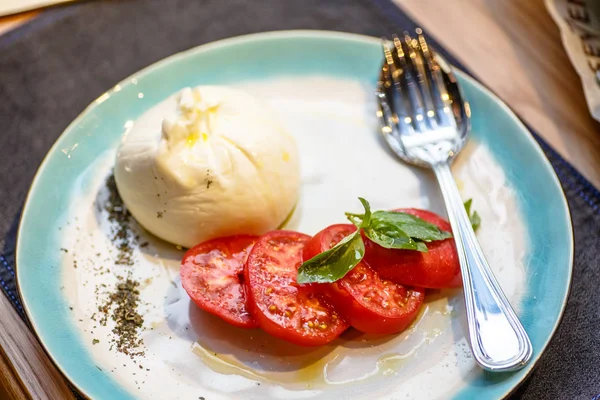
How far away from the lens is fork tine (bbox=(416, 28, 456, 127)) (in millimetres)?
1448

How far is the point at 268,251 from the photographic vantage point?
3.86 feet

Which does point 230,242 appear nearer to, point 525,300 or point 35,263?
point 35,263

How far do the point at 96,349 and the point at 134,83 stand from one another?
0.71 m

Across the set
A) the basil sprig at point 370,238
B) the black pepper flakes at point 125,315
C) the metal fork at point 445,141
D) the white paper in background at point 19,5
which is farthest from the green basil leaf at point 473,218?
the white paper in background at point 19,5

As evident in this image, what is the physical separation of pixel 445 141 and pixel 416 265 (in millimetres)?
407

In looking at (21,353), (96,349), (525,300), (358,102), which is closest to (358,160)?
(358,102)

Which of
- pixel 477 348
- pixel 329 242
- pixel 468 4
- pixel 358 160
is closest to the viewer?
pixel 477 348

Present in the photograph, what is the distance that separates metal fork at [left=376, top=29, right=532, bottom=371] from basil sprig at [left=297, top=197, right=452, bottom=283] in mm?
95

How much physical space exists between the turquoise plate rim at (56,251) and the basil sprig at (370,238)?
0.25m

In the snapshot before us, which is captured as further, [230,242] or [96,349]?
[230,242]

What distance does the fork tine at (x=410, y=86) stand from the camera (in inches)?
57.4

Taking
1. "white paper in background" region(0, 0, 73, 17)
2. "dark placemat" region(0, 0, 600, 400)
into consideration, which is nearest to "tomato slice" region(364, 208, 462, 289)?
"dark placemat" region(0, 0, 600, 400)

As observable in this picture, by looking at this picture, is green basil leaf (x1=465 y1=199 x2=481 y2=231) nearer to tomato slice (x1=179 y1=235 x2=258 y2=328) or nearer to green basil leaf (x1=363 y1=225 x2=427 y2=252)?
green basil leaf (x1=363 y1=225 x2=427 y2=252)

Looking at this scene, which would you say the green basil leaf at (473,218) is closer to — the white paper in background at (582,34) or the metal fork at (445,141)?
the metal fork at (445,141)
